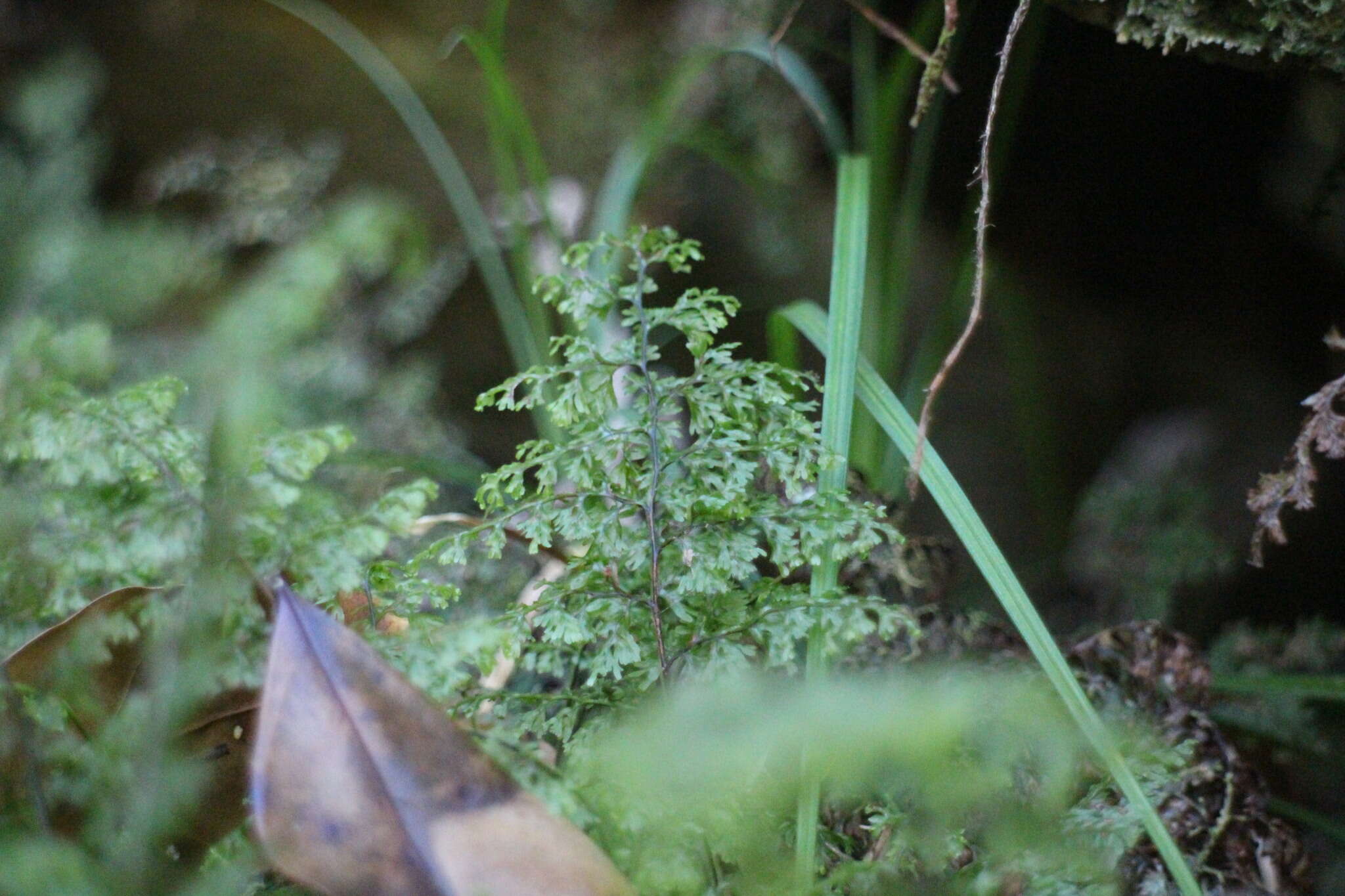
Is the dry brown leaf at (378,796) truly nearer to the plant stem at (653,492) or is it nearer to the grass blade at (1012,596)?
the plant stem at (653,492)

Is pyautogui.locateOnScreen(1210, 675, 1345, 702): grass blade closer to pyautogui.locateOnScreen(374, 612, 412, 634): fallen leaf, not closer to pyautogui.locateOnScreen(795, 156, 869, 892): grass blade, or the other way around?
pyautogui.locateOnScreen(795, 156, 869, 892): grass blade

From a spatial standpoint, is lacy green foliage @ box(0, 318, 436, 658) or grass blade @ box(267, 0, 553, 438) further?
grass blade @ box(267, 0, 553, 438)

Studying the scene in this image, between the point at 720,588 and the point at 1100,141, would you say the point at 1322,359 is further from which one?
the point at 720,588

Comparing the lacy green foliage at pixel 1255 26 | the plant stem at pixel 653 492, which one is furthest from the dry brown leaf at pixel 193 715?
the lacy green foliage at pixel 1255 26

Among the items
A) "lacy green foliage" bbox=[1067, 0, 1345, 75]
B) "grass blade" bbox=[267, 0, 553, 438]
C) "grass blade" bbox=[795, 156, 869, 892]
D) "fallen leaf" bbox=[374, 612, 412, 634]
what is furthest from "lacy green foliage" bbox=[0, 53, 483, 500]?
"lacy green foliage" bbox=[1067, 0, 1345, 75]

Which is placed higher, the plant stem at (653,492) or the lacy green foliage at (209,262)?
the lacy green foliage at (209,262)

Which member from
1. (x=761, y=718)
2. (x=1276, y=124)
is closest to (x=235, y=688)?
(x=761, y=718)
